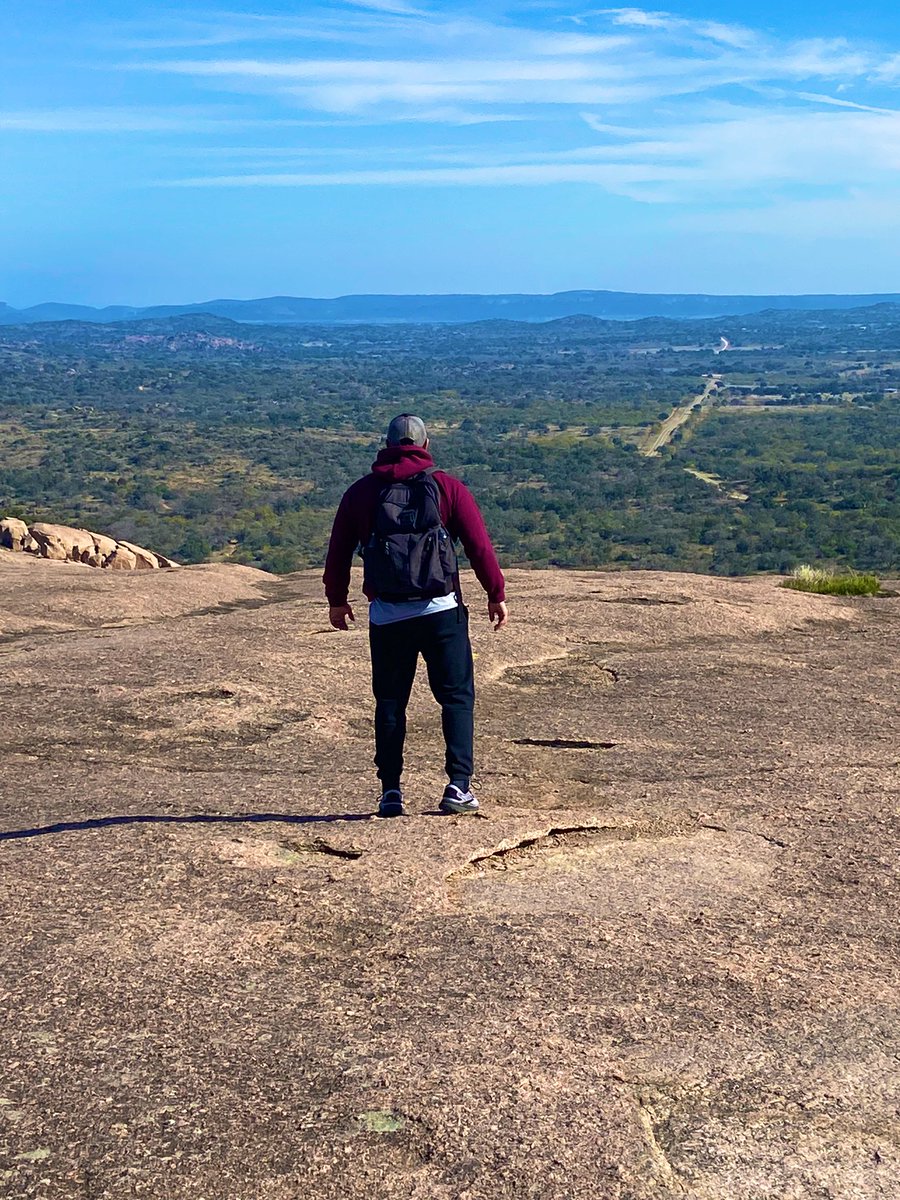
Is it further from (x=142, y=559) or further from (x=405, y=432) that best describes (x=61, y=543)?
(x=405, y=432)

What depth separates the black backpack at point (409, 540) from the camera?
5695 millimetres

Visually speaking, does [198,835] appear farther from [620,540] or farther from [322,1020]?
[620,540]

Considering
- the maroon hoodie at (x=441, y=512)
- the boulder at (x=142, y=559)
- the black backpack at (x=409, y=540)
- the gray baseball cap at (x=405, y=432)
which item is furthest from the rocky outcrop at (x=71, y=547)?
the black backpack at (x=409, y=540)

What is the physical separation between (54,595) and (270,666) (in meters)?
4.64

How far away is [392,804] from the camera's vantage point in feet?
20.4

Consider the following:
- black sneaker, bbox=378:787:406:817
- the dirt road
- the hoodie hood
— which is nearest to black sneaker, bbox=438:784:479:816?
black sneaker, bbox=378:787:406:817

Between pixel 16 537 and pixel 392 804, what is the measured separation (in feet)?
55.6

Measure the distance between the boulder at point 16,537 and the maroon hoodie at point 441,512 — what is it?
16.6 metres

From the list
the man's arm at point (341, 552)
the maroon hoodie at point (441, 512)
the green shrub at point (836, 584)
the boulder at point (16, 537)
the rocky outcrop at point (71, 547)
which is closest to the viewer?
the maroon hoodie at point (441, 512)

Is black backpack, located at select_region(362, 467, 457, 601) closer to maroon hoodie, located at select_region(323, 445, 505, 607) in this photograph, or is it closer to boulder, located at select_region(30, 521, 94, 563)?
maroon hoodie, located at select_region(323, 445, 505, 607)

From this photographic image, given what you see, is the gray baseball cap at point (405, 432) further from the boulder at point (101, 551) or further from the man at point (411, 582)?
the boulder at point (101, 551)

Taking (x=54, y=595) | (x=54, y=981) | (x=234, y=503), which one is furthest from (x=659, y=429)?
(x=54, y=981)

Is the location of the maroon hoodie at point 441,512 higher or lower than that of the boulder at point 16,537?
higher

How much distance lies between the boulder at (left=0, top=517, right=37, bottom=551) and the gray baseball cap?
16.8m
